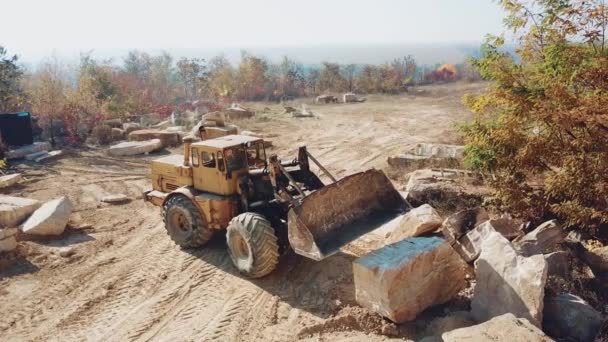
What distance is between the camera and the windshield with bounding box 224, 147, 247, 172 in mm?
7594

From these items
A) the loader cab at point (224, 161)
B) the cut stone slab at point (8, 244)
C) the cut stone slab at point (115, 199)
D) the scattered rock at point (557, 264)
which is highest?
the loader cab at point (224, 161)

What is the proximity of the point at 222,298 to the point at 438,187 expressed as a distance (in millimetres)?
4683

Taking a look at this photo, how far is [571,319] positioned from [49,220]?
29.0ft

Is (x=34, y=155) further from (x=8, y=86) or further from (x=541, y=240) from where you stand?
(x=541, y=240)

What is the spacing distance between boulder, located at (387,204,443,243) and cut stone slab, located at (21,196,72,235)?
650cm

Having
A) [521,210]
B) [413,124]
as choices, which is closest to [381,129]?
[413,124]

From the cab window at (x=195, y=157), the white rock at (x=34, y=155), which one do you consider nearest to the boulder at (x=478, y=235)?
the cab window at (x=195, y=157)

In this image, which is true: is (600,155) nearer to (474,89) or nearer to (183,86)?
(474,89)

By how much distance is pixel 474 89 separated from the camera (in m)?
32.5

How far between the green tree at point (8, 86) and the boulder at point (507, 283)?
68.8 feet

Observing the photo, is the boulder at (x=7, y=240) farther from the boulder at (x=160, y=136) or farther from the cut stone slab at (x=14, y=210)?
the boulder at (x=160, y=136)

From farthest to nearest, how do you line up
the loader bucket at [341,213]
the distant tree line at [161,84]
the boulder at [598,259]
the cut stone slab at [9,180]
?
1. the distant tree line at [161,84]
2. the cut stone slab at [9,180]
3. the loader bucket at [341,213]
4. the boulder at [598,259]

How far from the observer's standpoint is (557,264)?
19.4 feet

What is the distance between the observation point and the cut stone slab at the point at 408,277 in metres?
5.38
